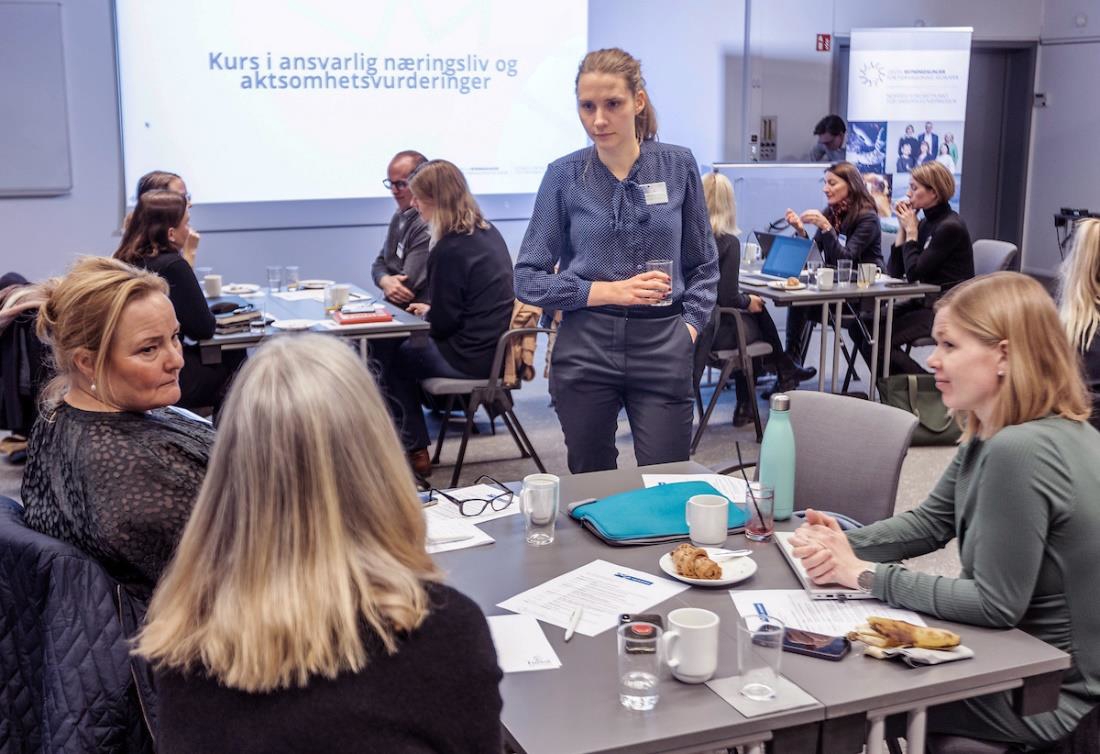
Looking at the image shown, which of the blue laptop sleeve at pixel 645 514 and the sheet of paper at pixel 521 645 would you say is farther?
the blue laptop sleeve at pixel 645 514

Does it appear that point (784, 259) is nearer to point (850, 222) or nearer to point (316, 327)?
point (850, 222)

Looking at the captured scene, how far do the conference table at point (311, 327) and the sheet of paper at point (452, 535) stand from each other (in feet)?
6.22

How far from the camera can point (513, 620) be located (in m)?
1.85

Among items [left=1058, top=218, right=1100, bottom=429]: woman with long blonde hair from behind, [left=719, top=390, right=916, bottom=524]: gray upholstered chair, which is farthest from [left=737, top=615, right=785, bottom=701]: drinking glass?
[left=1058, top=218, right=1100, bottom=429]: woman with long blonde hair from behind

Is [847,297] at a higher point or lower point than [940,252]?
lower

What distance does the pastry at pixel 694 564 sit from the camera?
78.2 inches

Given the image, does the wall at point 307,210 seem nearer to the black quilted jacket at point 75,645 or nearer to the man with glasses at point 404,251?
the man with glasses at point 404,251

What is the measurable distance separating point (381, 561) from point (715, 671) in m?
0.65

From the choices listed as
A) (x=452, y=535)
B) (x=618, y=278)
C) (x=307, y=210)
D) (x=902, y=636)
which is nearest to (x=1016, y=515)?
(x=902, y=636)

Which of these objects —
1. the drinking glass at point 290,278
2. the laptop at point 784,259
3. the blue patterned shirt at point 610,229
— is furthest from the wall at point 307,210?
the blue patterned shirt at point 610,229

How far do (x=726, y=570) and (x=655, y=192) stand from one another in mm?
1284

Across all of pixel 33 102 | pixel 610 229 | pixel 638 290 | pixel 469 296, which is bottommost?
pixel 469 296

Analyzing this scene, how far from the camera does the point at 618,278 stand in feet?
9.90

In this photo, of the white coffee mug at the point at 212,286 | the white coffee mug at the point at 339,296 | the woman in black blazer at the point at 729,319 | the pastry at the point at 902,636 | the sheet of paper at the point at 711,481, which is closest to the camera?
the pastry at the point at 902,636
